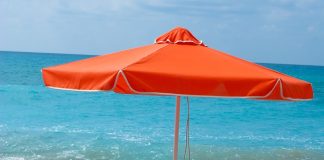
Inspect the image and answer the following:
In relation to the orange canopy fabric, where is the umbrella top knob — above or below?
above

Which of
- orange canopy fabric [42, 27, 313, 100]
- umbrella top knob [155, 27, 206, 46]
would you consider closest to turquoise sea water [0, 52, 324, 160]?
umbrella top knob [155, 27, 206, 46]

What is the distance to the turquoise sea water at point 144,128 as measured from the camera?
1138 centimetres

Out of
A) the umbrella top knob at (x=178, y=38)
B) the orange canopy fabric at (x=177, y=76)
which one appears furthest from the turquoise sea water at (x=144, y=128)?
the orange canopy fabric at (x=177, y=76)

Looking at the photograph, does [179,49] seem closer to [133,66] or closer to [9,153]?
[133,66]

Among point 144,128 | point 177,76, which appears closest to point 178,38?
point 177,76

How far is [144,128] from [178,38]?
11326mm

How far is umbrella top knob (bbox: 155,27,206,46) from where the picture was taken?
418cm

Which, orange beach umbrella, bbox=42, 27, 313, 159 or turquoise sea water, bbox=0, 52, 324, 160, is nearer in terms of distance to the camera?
orange beach umbrella, bbox=42, 27, 313, 159

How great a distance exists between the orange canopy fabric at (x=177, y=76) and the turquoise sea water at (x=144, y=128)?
6805 mm

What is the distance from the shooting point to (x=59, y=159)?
10062 millimetres

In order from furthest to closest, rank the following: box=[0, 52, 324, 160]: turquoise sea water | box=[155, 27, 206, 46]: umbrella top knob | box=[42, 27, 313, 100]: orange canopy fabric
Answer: box=[0, 52, 324, 160]: turquoise sea water → box=[155, 27, 206, 46]: umbrella top knob → box=[42, 27, 313, 100]: orange canopy fabric

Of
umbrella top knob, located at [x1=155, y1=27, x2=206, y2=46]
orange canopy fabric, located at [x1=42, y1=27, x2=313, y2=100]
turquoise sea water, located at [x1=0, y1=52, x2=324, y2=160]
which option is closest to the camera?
orange canopy fabric, located at [x1=42, y1=27, x2=313, y2=100]

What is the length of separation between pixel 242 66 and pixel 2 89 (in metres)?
26.1

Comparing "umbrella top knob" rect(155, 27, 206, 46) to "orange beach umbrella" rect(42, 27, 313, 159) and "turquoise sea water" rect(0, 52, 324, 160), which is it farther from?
"turquoise sea water" rect(0, 52, 324, 160)
